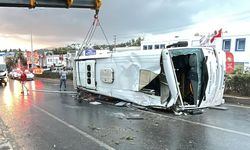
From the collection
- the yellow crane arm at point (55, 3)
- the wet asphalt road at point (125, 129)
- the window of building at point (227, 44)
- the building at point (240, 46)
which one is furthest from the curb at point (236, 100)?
the window of building at point (227, 44)

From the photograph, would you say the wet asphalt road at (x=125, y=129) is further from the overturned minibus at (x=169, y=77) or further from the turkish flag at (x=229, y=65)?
the turkish flag at (x=229, y=65)

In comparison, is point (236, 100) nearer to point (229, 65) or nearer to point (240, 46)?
point (229, 65)

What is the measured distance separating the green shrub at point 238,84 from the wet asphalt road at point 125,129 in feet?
6.08

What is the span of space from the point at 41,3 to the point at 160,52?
484cm

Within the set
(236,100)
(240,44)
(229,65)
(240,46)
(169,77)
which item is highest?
(240,44)

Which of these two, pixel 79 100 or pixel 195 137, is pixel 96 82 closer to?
pixel 79 100

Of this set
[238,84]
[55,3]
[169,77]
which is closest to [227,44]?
[238,84]

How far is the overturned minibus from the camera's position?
9641 mm

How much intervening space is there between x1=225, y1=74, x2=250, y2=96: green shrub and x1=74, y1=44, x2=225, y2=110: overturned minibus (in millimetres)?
2566

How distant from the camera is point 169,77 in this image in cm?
955

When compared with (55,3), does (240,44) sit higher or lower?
higher

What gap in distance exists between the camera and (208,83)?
31.9 ft

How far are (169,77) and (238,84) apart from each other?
16.5 feet

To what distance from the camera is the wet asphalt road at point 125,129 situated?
6.25m
